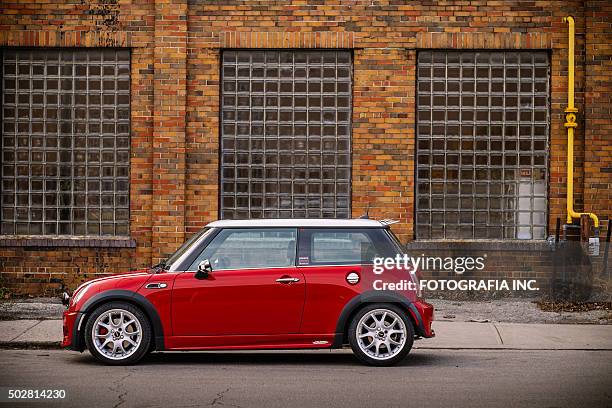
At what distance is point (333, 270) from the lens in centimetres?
998

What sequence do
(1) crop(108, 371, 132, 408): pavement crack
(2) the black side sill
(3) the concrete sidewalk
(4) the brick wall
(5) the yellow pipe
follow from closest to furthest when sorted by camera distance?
(1) crop(108, 371, 132, 408): pavement crack, (3) the concrete sidewalk, (5) the yellow pipe, (4) the brick wall, (2) the black side sill

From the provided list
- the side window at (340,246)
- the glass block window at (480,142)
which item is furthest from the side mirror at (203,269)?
the glass block window at (480,142)

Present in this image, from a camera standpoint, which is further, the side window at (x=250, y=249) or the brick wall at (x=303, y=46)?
the brick wall at (x=303, y=46)

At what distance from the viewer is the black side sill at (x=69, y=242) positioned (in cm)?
1530

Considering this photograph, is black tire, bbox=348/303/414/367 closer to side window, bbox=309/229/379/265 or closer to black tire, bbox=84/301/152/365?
side window, bbox=309/229/379/265

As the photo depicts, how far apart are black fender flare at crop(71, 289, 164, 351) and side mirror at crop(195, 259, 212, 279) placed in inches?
21.5

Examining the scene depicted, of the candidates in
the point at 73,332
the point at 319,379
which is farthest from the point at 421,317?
the point at 73,332

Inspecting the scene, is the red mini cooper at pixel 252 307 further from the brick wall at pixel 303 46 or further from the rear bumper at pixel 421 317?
the brick wall at pixel 303 46

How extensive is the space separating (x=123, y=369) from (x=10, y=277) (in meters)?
6.34

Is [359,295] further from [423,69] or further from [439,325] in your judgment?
[423,69]

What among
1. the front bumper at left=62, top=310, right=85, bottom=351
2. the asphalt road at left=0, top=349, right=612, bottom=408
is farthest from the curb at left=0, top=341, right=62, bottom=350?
the front bumper at left=62, top=310, right=85, bottom=351

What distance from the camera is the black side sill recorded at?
15.3 meters

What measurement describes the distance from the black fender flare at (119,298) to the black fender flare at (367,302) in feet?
5.68

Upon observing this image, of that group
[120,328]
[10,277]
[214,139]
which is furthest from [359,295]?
[10,277]
